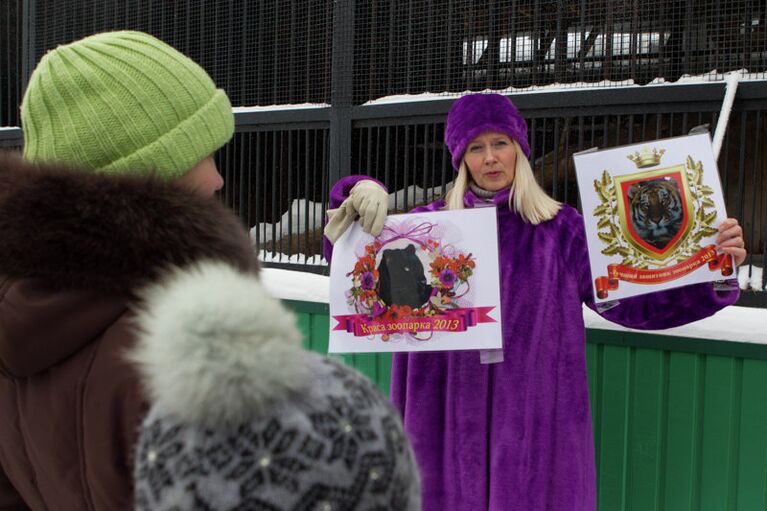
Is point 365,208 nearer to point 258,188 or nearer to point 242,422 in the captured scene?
point 242,422

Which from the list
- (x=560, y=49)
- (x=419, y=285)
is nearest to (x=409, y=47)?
(x=560, y=49)

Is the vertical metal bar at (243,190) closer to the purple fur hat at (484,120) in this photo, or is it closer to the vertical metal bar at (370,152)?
the vertical metal bar at (370,152)

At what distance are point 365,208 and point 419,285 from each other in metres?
0.33

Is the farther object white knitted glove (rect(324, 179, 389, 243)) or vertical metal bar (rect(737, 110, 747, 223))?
vertical metal bar (rect(737, 110, 747, 223))

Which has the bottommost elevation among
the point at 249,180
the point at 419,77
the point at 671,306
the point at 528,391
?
the point at 528,391

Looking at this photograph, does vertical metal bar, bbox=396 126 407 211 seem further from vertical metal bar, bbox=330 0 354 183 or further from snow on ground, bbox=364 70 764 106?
vertical metal bar, bbox=330 0 354 183

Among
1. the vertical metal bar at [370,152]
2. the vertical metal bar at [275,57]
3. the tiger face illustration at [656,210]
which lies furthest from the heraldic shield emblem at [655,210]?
the vertical metal bar at [275,57]

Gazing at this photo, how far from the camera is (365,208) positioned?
249cm

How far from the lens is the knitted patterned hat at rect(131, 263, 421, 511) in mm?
717

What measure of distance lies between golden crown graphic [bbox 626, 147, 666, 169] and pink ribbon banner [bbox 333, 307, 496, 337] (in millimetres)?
716

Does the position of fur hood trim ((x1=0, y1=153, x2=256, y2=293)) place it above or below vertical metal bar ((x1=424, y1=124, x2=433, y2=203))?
below

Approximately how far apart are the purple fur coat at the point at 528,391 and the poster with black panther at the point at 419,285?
11 cm

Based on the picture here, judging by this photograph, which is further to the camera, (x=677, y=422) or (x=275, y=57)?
(x=275, y=57)

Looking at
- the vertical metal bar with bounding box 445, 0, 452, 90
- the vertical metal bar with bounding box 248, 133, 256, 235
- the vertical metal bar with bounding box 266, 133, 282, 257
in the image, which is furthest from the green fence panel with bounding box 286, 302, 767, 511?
the vertical metal bar with bounding box 248, 133, 256, 235
